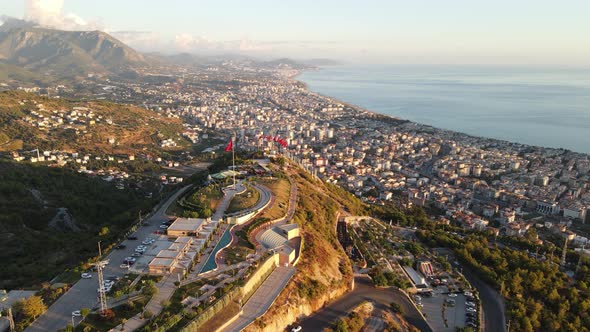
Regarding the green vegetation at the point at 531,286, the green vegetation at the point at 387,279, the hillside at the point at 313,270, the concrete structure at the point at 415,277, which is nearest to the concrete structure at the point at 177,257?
the hillside at the point at 313,270

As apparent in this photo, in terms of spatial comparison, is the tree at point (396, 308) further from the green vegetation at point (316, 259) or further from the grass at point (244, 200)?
the grass at point (244, 200)

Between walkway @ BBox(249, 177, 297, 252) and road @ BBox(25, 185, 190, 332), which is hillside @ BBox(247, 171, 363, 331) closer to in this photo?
walkway @ BBox(249, 177, 297, 252)

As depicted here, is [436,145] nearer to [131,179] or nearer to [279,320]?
[131,179]

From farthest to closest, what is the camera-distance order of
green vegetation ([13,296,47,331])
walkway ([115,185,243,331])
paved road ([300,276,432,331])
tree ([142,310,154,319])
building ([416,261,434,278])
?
building ([416,261,434,278]), paved road ([300,276,432,331]), tree ([142,310,154,319]), green vegetation ([13,296,47,331]), walkway ([115,185,243,331])

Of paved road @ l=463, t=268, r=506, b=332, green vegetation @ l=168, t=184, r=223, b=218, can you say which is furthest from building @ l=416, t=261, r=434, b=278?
green vegetation @ l=168, t=184, r=223, b=218

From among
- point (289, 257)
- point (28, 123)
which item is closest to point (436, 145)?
point (289, 257)

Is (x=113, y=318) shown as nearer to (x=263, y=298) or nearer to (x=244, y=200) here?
(x=263, y=298)

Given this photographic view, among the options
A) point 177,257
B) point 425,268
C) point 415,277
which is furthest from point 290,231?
point 425,268
